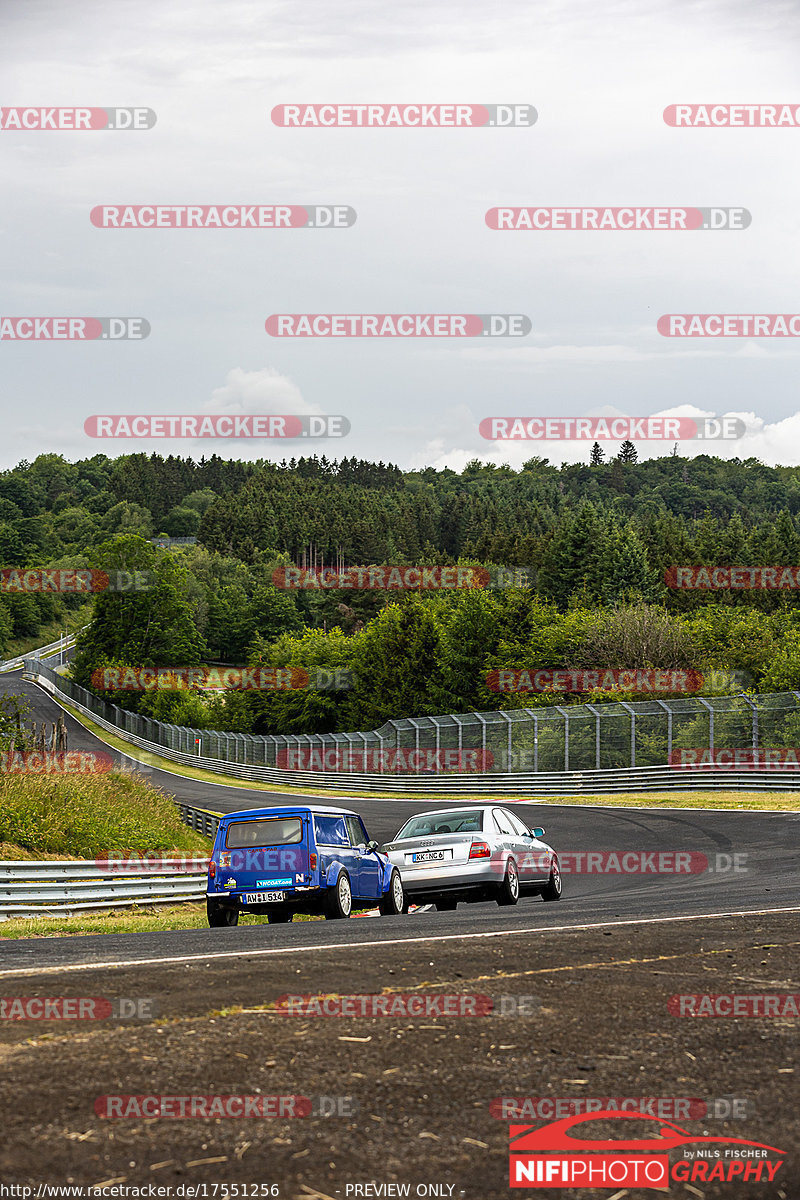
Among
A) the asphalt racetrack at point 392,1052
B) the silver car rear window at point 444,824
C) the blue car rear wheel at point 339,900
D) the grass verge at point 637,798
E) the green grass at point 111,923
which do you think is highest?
the asphalt racetrack at point 392,1052

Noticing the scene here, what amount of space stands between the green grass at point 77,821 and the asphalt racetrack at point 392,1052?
8619 mm

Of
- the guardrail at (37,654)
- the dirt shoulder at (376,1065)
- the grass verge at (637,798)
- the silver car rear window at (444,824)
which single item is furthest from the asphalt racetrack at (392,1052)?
the guardrail at (37,654)

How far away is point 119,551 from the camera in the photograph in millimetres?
107062

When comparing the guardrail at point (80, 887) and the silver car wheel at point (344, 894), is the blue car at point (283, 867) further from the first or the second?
the guardrail at point (80, 887)

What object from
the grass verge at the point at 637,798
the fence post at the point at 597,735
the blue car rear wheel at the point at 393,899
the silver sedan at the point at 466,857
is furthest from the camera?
the fence post at the point at 597,735

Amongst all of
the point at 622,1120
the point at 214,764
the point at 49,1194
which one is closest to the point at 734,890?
the point at 622,1120

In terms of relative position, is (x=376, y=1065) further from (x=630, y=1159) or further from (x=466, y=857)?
(x=466, y=857)

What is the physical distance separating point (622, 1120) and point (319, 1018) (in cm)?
221

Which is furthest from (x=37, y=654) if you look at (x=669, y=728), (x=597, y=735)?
(x=669, y=728)

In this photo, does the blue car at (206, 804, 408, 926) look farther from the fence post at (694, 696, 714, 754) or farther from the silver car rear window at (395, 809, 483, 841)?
the fence post at (694, 696, 714, 754)

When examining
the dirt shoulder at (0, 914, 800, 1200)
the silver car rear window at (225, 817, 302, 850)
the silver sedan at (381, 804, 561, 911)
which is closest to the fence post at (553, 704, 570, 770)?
the silver sedan at (381, 804, 561, 911)

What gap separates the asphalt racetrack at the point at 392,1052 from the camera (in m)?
4.16

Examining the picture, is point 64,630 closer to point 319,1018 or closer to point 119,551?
point 119,551

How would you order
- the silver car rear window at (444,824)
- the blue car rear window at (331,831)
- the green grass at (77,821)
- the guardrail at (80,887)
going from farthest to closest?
the green grass at (77,821)
the guardrail at (80,887)
the silver car rear window at (444,824)
the blue car rear window at (331,831)
